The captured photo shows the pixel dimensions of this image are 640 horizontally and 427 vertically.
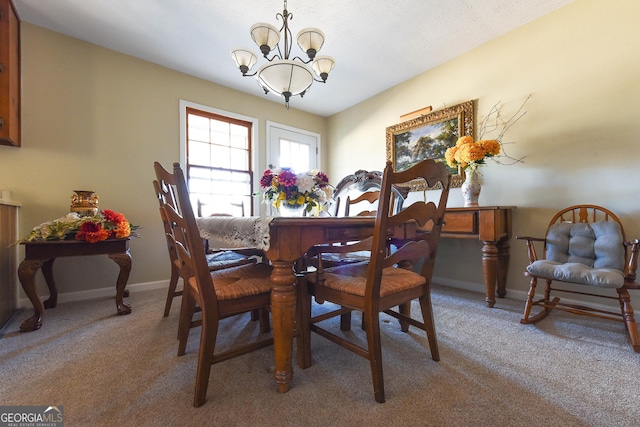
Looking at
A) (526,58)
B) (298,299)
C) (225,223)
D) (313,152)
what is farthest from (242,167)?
(526,58)

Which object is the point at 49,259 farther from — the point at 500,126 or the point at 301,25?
the point at 500,126

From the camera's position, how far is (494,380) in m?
1.24

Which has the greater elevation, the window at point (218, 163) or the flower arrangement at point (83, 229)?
the window at point (218, 163)

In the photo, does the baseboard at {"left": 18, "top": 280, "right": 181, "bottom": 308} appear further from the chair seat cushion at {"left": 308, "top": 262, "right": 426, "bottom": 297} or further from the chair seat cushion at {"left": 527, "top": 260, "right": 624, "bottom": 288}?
the chair seat cushion at {"left": 527, "top": 260, "right": 624, "bottom": 288}

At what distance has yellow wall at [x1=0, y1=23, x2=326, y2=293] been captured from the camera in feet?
7.86

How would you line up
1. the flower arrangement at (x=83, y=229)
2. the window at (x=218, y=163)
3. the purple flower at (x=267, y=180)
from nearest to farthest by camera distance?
the purple flower at (x=267, y=180) < the flower arrangement at (x=83, y=229) < the window at (x=218, y=163)

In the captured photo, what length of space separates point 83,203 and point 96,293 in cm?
93

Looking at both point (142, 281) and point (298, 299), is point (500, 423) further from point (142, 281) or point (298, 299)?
point (142, 281)

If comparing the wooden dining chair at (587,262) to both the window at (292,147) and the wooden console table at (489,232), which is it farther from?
the window at (292,147)

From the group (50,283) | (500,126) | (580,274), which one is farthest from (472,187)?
(50,283)

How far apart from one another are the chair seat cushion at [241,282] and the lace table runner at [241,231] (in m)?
0.18

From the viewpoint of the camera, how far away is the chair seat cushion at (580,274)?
1539mm

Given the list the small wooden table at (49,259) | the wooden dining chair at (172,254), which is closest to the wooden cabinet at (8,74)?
the small wooden table at (49,259)

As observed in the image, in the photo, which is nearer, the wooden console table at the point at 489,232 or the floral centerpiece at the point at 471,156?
the wooden console table at the point at 489,232
